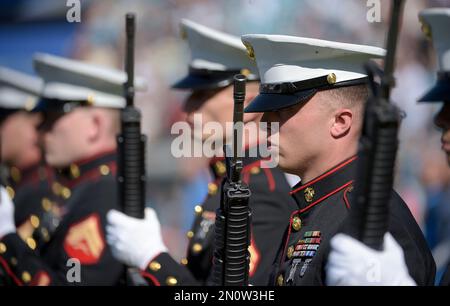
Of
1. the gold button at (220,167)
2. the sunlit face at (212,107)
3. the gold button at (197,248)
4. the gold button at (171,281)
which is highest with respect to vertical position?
the sunlit face at (212,107)

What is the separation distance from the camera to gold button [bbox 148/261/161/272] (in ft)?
12.1

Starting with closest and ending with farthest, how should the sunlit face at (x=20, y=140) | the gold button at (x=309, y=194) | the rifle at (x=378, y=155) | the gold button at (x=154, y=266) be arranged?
1. the rifle at (x=378, y=155)
2. the gold button at (x=309, y=194)
3. the gold button at (x=154, y=266)
4. the sunlit face at (x=20, y=140)

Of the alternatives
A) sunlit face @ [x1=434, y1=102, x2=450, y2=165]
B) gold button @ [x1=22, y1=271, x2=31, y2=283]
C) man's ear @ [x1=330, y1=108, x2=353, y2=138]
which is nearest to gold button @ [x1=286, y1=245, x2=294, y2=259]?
man's ear @ [x1=330, y1=108, x2=353, y2=138]

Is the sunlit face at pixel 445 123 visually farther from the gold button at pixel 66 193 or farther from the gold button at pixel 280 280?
the gold button at pixel 66 193

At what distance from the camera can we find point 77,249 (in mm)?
4176

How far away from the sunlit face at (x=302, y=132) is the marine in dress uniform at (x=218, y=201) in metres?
0.68

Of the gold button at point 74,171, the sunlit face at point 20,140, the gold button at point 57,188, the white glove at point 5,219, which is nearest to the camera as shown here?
the white glove at point 5,219

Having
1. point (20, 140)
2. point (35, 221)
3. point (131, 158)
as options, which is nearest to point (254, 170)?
point (131, 158)

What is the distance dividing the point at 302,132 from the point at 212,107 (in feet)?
4.43

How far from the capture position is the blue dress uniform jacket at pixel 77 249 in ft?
13.4

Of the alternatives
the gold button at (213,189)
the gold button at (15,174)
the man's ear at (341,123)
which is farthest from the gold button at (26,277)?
the gold button at (15,174)

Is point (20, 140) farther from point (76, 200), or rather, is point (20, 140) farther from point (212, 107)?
point (212, 107)

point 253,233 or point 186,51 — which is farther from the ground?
point 186,51
